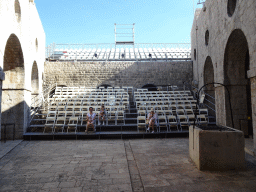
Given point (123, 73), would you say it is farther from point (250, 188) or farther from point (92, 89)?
point (250, 188)

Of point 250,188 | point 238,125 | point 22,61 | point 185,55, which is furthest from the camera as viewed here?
point 185,55

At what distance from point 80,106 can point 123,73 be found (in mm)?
4964

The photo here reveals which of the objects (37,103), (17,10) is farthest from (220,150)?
(37,103)

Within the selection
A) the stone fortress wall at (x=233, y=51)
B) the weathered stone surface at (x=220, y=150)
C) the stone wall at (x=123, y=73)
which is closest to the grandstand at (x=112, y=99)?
the stone wall at (x=123, y=73)

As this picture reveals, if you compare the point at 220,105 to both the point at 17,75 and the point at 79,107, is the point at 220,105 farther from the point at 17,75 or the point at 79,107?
the point at 17,75

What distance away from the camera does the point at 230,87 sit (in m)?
6.77

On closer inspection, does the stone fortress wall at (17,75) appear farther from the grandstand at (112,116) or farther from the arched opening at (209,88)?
the arched opening at (209,88)

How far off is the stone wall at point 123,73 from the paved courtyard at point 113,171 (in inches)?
302

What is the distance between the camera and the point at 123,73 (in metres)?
13.1

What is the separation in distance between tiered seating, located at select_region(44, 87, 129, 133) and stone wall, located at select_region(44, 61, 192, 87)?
0.78 meters

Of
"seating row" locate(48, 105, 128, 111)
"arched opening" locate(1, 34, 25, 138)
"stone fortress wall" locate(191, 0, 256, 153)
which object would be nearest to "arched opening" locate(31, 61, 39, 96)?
"seating row" locate(48, 105, 128, 111)

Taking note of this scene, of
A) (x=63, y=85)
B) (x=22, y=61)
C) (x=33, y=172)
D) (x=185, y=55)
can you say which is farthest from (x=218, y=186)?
(x=185, y=55)

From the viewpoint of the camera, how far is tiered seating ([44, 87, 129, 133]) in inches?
316

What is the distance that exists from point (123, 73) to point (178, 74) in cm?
392
